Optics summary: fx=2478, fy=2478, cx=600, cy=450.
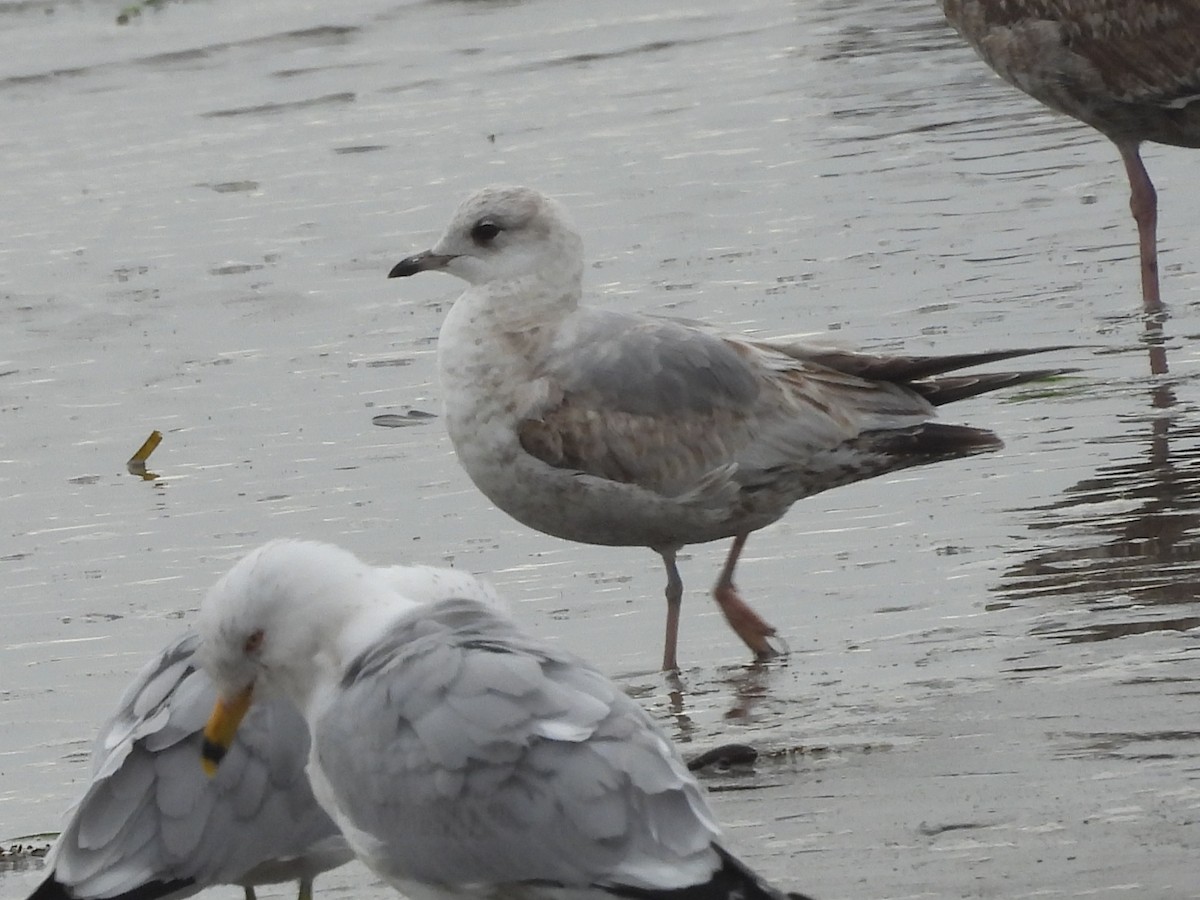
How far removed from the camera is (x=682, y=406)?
7.28m

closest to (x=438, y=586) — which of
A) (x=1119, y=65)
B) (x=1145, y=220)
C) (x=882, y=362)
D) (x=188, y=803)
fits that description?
(x=188, y=803)

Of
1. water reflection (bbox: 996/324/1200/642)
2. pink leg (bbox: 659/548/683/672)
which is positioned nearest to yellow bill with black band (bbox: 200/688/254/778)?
pink leg (bbox: 659/548/683/672)

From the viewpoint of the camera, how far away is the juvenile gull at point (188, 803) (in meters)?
4.81

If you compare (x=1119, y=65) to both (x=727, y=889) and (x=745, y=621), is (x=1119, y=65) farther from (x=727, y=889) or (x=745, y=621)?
(x=727, y=889)

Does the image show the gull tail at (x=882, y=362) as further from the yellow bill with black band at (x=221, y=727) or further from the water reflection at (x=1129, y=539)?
the yellow bill with black band at (x=221, y=727)

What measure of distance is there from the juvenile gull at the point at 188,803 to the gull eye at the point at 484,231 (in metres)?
2.38

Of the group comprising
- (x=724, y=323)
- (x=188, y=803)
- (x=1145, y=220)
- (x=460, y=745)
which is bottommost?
(x=724, y=323)

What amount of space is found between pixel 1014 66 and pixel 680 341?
3.95 m

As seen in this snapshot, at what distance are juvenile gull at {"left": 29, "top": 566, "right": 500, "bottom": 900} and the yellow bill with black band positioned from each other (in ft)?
0.40

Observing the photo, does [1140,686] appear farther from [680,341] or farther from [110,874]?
[110,874]

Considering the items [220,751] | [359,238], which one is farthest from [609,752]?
[359,238]

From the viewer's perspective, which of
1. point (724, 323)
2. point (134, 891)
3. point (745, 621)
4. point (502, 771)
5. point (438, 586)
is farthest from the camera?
point (724, 323)

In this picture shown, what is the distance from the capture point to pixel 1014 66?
1073 centimetres

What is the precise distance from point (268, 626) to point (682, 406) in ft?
8.74
